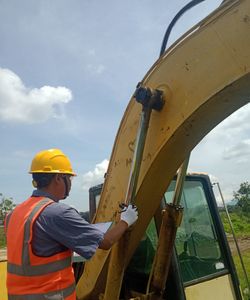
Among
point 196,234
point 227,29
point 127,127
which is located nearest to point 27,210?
point 127,127

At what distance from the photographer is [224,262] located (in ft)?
12.0

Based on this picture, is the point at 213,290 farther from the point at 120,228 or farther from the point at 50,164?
the point at 50,164

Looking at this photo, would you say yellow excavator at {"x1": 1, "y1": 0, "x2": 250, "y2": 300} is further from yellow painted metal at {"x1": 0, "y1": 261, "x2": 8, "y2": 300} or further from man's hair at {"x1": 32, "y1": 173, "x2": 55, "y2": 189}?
yellow painted metal at {"x1": 0, "y1": 261, "x2": 8, "y2": 300}

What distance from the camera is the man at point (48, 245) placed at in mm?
2139

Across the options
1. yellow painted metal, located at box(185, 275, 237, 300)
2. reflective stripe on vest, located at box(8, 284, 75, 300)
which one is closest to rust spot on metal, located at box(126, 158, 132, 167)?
reflective stripe on vest, located at box(8, 284, 75, 300)

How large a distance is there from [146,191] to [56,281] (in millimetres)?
749

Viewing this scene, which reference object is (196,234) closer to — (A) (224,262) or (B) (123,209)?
(A) (224,262)

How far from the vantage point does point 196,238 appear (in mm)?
3543

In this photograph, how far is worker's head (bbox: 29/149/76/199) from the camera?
2426 millimetres

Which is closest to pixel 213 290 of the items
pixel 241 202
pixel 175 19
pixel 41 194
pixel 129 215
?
pixel 129 215

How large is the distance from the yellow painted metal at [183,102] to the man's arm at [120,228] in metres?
0.12

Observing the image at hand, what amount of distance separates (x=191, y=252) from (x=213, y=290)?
38 cm

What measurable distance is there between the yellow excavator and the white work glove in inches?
2.8

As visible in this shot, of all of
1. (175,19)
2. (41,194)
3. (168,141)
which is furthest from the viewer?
(175,19)
